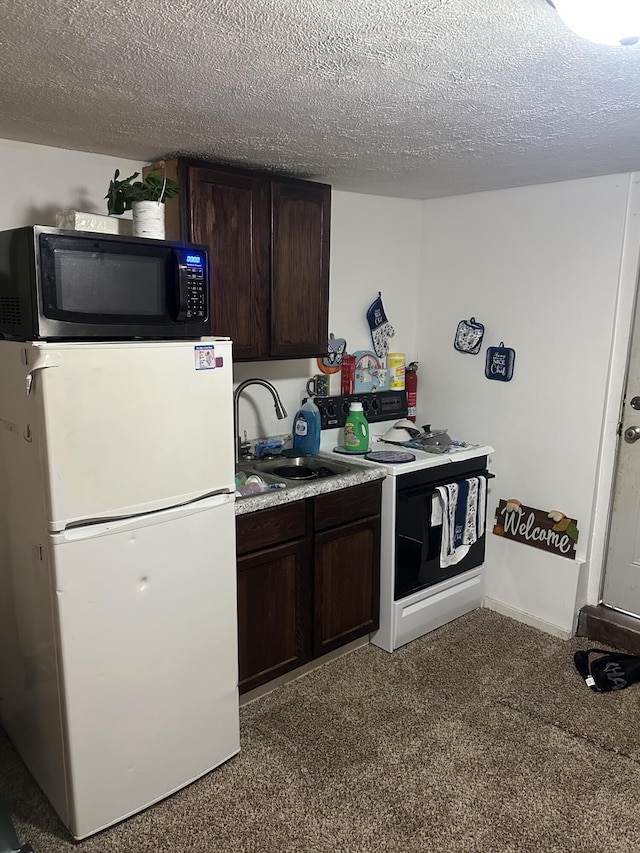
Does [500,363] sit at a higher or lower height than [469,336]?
lower

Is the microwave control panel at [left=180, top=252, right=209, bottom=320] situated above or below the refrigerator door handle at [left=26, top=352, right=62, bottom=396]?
above

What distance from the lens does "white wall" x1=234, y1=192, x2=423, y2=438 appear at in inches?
126

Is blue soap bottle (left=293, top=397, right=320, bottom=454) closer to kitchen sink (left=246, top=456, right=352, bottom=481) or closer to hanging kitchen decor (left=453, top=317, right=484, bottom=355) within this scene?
kitchen sink (left=246, top=456, right=352, bottom=481)

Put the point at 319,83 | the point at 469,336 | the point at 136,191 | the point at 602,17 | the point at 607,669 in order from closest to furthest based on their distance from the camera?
the point at 602,17, the point at 319,83, the point at 136,191, the point at 607,669, the point at 469,336

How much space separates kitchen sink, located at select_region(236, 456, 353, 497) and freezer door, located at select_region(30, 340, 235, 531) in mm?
747

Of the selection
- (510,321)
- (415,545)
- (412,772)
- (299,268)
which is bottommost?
(412,772)

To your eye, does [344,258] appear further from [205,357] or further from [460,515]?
[205,357]

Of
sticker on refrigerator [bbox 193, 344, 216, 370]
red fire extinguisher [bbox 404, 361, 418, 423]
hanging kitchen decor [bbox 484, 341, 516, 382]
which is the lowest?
red fire extinguisher [bbox 404, 361, 418, 423]

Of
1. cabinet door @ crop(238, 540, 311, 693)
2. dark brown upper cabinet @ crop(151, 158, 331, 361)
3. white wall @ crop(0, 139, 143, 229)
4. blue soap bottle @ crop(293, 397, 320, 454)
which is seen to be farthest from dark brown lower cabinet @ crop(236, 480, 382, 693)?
white wall @ crop(0, 139, 143, 229)

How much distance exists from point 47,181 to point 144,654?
1.74m

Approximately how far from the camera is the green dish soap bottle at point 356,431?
325cm

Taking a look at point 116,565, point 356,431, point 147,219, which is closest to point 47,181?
point 147,219

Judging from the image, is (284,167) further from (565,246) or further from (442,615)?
(442,615)

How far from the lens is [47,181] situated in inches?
95.1
